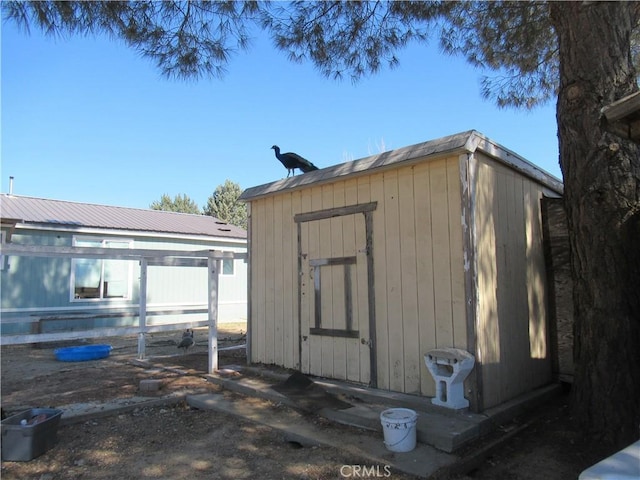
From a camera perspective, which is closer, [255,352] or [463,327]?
[463,327]

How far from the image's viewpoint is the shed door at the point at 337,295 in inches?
186

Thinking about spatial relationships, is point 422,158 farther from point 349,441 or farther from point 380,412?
point 349,441

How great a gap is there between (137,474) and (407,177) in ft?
11.4

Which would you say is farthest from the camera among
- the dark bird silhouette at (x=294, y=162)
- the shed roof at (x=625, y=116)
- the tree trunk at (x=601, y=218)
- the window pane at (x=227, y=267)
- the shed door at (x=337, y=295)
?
the window pane at (x=227, y=267)

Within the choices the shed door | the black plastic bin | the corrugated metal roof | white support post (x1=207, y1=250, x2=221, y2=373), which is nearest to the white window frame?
the corrugated metal roof

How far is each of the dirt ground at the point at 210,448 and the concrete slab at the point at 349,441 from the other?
0.06m

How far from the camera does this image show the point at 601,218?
3625 millimetres

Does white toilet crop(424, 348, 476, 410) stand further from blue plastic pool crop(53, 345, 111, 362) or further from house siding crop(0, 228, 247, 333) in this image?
house siding crop(0, 228, 247, 333)

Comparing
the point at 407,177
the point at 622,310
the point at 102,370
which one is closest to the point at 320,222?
the point at 407,177

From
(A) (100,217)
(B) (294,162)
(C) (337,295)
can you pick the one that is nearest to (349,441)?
(C) (337,295)

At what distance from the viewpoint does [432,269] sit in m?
4.20

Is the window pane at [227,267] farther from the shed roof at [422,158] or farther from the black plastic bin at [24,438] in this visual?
the black plastic bin at [24,438]

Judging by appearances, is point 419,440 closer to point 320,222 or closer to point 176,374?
point 320,222

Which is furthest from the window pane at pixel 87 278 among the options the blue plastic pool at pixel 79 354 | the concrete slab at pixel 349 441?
the concrete slab at pixel 349 441
